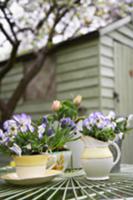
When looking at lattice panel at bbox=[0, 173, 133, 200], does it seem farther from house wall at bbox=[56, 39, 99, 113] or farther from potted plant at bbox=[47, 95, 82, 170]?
house wall at bbox=[56, 39, 99, 113]

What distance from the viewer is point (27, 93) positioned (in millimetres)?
6203

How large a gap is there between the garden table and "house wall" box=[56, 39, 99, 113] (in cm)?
364

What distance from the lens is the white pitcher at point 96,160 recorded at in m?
1.14

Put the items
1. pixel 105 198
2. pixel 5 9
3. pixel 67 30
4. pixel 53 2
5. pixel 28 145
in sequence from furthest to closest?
pixel 67 30, pixel 53 2, pixel 5 9, pixel 28 145, pixel 105 198

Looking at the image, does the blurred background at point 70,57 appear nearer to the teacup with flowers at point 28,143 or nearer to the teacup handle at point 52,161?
the teacup handle at point 52,161

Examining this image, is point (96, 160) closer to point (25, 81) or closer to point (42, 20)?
point (25, 81)

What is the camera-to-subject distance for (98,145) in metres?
1.17

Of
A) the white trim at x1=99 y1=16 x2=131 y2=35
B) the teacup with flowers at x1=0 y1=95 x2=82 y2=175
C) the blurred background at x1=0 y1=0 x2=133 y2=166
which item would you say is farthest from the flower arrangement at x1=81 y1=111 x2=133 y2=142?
the white trim at x1=99 y1=16 x2=131 y2=35

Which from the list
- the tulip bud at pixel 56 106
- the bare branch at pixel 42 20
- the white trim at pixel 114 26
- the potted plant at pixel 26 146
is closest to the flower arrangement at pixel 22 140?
the potted plant at pixel 26 146

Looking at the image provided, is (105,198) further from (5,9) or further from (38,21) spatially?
(38,21)

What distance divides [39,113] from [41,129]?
4.73 metres

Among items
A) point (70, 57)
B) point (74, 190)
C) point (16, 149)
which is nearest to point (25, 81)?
Result: point (70, 57)

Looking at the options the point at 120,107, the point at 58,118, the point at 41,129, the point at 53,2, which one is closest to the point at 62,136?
the point at 41,129

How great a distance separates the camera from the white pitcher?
1.14m
